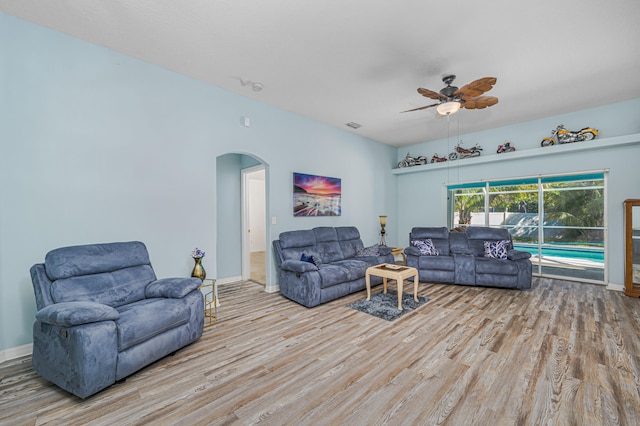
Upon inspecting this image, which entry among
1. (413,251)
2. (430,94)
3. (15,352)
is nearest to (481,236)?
(413,251)

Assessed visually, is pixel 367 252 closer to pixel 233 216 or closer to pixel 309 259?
pixel 309 259

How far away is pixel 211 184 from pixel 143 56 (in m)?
1.66

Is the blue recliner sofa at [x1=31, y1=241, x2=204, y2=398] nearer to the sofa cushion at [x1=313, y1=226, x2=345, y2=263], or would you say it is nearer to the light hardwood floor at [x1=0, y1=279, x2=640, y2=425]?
the light hardwood floor at [x1=0, y1=279, x2=640, y2=425]

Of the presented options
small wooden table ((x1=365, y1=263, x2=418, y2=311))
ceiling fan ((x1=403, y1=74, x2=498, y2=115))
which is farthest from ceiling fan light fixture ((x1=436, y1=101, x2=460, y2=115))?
small wooden table ((x1=365, y1=263, x2=418, y2=311))

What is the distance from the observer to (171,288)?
101 inches

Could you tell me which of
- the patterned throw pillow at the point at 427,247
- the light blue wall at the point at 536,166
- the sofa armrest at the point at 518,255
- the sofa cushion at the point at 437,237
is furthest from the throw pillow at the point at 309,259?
the light blue wall at the point at 536,166

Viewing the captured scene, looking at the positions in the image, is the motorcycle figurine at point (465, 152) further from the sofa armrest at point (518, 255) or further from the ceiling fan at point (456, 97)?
the ceiling fan at point (456, 97)

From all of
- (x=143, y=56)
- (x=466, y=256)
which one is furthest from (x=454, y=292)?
(x=143, y=56)

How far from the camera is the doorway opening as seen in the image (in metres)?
5.14

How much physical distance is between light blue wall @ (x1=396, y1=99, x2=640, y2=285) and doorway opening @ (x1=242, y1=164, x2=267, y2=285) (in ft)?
13.0

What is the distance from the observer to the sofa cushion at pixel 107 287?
2252 mm

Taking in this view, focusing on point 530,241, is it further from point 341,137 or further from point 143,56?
point 143,56

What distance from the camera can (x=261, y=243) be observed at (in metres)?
9.17

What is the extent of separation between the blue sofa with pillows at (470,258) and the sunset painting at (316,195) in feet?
5.85
